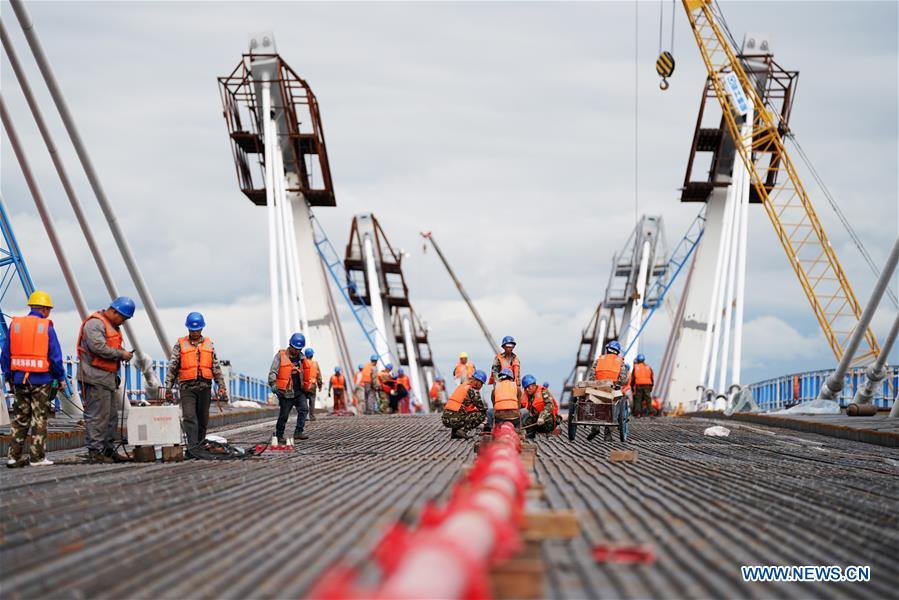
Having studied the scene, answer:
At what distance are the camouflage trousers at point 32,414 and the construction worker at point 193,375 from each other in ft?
5.01

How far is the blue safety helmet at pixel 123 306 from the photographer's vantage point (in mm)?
12773

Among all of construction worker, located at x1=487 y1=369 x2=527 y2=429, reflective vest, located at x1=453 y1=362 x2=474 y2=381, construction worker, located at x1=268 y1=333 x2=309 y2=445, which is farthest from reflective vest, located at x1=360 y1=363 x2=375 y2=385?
construction worker, located at x1=487 y1=369 x2=527 y2=429

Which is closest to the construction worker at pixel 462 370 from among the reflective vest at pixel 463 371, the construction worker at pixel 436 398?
the reflective vest at pixel 463 371

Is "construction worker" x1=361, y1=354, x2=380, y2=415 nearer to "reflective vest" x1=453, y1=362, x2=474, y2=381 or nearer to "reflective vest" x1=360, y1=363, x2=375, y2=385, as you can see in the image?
"reflective vest" x1=360, y1=363, x2=375, y2=385

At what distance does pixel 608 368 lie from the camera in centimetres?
1747

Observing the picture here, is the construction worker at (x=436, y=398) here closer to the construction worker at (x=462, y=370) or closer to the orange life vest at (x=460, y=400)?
the construction worker at (x=462, y=370)

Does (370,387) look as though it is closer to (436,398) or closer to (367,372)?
(367,372)

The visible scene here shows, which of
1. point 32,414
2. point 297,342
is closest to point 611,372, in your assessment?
point 297,342

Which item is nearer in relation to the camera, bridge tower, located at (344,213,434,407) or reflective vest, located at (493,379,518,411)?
reflective vest, located at (493,379,518,411)

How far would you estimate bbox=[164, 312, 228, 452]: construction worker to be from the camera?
13.5m

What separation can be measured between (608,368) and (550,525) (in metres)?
11.7

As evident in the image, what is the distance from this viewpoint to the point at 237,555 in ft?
19.5

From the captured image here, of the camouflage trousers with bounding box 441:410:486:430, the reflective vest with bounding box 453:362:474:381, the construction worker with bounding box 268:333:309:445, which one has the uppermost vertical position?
the reflective vest with bounding box 453:362:474:381

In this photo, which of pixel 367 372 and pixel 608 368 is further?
pixel 367 372
